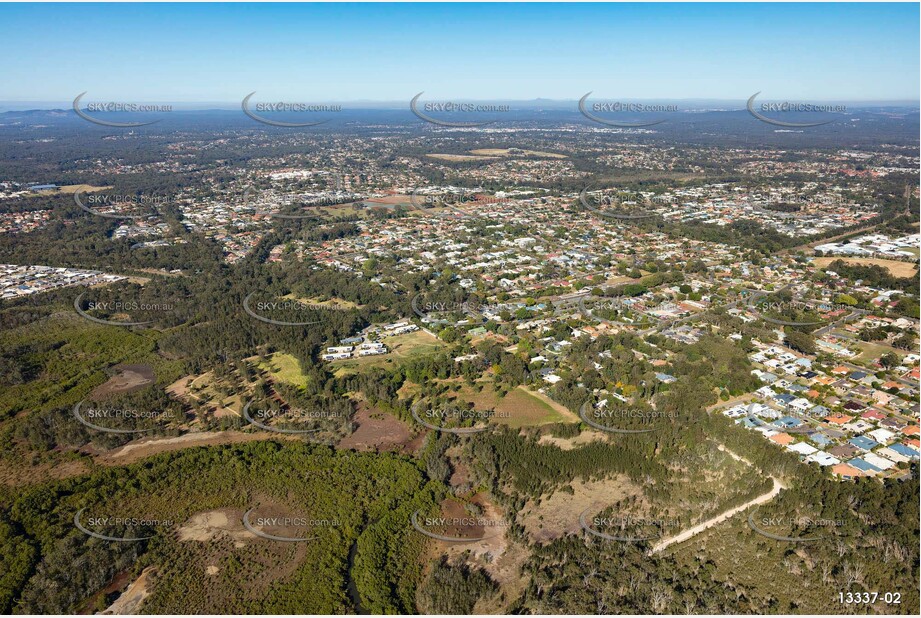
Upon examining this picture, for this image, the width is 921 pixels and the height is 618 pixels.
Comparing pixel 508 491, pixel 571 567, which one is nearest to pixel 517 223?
pixel 508 491

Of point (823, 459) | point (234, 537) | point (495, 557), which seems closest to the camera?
point (495, 557)

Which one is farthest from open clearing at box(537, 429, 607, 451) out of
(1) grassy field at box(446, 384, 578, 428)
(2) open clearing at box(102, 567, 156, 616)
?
(2) open clearing at box(102, 567, 156, 616)

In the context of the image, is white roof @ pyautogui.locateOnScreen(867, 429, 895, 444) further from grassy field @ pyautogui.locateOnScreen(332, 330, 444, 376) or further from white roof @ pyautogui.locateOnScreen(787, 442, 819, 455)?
grassy field @ pyautogui.locateOnScreen(332, 330, 444, 376)

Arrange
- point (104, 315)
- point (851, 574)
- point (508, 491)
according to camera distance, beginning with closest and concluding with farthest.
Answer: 1. point (851, 574)
2. point (508, 491)
3. point (104, 315)

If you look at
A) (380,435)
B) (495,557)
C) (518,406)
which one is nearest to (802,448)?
(518,406)

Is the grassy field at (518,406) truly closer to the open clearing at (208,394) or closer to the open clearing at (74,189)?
the open clearing at (208,394)

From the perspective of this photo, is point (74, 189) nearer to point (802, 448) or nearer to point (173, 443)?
point (173, 443)

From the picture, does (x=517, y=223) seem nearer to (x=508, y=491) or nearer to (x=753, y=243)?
(x=753, y=243)
